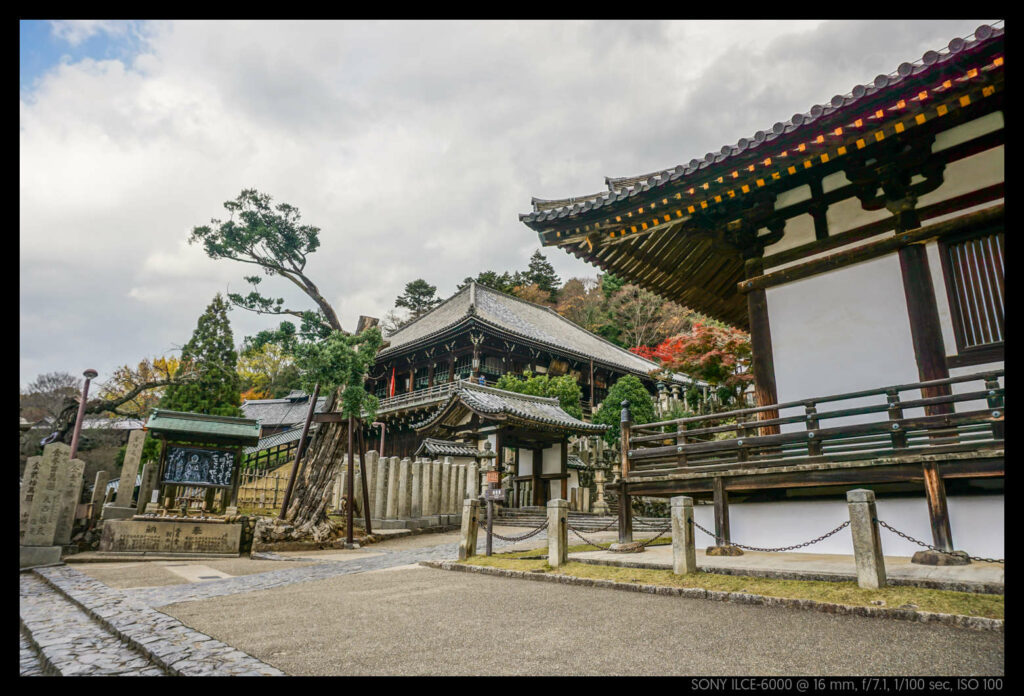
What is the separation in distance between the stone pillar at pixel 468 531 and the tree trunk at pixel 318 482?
4.70 meters

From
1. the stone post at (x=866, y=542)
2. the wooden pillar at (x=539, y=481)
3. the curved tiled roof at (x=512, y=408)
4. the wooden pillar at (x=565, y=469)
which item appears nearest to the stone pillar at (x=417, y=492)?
the curved tiled roof at (x=512, y=408)

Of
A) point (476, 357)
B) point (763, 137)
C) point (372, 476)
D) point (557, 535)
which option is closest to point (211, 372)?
point (476, 357)

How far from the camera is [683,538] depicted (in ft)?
19.3

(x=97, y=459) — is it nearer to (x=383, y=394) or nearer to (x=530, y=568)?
(x=383, y=394)

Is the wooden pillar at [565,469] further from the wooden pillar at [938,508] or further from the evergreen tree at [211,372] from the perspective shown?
the evergreen tree at [211,372]

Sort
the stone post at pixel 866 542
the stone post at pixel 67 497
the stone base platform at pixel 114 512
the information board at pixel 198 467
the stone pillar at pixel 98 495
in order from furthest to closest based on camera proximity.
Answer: the information board at pixel 198 467
the stone base platform at pixel 114 512
the stone pillar at pixel 98 495
the stone post at pixel 67 497
the stone post at pixel 866 542

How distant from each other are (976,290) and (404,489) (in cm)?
1243

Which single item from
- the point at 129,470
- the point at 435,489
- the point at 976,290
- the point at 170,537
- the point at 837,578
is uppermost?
the point at 976,290

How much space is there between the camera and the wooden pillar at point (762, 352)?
24.1 ft

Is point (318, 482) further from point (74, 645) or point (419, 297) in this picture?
point (419, 297)

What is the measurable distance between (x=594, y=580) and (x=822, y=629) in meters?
2.60

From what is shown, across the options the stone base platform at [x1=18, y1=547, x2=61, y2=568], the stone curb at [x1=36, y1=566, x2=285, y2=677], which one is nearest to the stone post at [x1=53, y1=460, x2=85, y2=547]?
the stone base platform at [x1=18, y1=547, x2=61, y2=568]

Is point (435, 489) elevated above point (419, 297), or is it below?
below

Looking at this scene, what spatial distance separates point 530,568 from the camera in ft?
23.3
